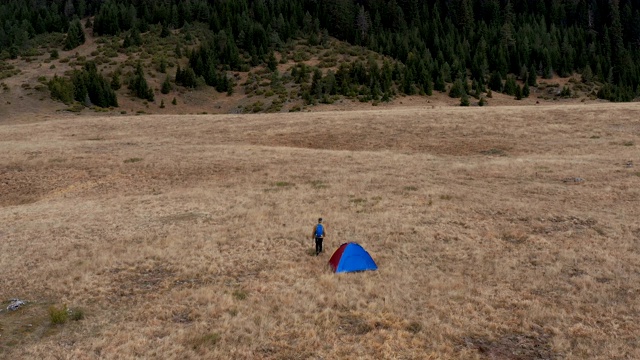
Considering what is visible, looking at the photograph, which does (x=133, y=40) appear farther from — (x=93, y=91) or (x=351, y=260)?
(x=351, y=260)

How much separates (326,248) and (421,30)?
118m

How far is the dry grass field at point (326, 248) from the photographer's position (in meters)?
11.1

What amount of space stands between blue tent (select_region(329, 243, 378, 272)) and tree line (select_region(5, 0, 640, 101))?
70930mm

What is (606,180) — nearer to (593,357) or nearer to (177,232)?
(593,357)

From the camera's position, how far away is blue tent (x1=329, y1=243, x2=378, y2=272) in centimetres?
1554

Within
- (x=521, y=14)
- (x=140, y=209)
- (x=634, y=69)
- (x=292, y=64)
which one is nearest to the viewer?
(x=140, y=209)

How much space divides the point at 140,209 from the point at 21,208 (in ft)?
24.0

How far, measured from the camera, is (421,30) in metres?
124

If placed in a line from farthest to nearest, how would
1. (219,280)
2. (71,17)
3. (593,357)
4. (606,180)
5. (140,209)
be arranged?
(71,17)
(606,180)
(140,209)
(219,280)
(593,357)

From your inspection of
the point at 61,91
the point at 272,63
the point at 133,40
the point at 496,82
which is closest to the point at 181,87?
the point at 272,63

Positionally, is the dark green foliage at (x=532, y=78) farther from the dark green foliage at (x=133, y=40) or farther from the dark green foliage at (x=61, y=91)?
the dark green foliage at (x=133, y=40)

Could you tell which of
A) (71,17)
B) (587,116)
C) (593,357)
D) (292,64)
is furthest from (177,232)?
(71,17)

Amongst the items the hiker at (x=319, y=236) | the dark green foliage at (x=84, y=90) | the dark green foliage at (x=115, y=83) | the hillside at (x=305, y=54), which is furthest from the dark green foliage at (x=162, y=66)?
the hiker at (x=319, y=236)

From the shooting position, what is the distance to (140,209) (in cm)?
2350
